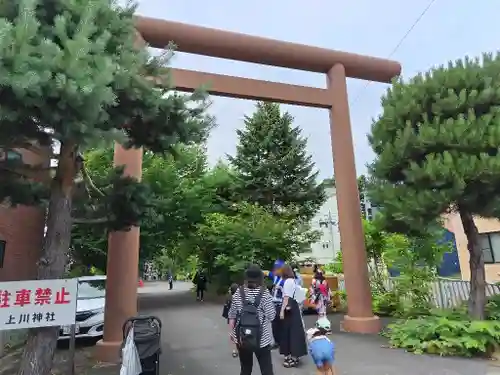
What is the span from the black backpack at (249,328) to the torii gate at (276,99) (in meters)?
3.31

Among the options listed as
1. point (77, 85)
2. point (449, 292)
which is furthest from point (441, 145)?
point (77, 85)

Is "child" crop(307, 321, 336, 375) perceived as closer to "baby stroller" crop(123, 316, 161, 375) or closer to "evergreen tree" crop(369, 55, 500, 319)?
"baby stroller" crop(123, 316, 161, 375)

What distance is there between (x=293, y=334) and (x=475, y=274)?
3804 mm

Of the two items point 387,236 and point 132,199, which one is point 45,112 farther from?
point 387,236

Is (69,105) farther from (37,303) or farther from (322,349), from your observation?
(322,349)

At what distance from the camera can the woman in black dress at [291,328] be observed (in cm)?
584

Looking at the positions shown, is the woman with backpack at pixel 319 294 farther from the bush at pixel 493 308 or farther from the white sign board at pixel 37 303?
the white sign board at pixel 37 303

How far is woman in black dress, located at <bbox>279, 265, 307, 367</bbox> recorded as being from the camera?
19.2ft

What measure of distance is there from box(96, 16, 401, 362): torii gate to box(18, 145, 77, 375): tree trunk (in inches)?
80.6

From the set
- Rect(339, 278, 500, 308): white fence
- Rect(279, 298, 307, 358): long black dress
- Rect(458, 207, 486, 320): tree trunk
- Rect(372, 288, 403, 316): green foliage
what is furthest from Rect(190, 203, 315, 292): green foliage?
Rect(279, 298, 307, 358): long black dress

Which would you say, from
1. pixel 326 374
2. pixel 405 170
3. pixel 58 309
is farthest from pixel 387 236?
pixel 58 309

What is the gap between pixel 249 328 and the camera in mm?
4043

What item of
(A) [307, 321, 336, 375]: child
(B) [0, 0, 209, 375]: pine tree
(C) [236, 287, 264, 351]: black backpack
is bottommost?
(A) [307, 321, 336, 375]: child

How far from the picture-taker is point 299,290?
20.1 ft
